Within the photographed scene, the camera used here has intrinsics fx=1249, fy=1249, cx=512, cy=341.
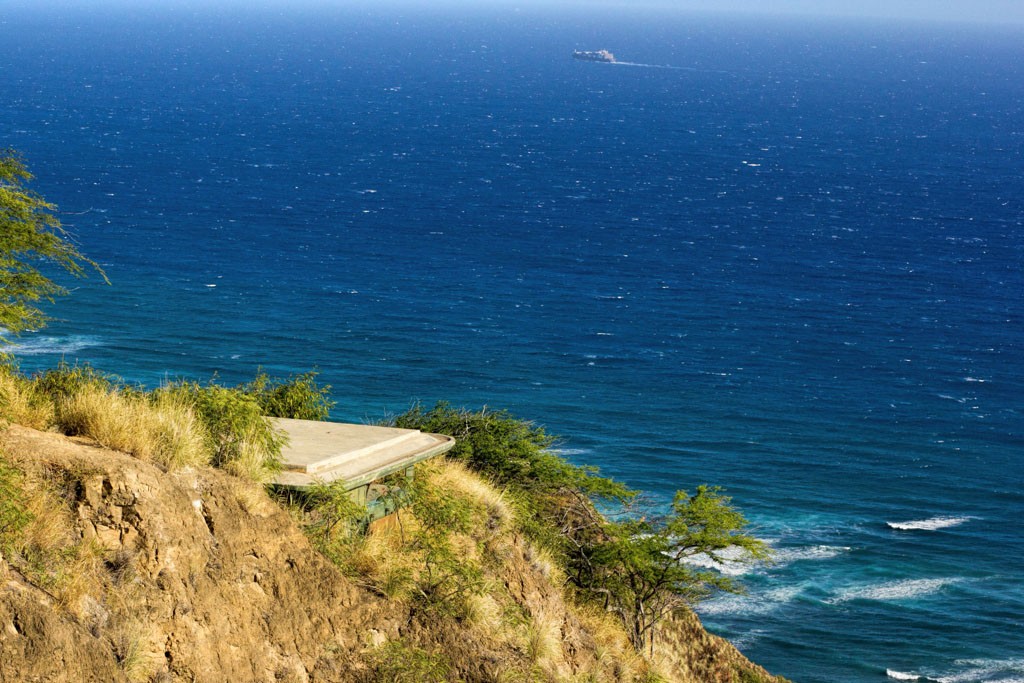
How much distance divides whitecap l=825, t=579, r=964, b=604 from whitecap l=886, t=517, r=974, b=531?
5799 mm

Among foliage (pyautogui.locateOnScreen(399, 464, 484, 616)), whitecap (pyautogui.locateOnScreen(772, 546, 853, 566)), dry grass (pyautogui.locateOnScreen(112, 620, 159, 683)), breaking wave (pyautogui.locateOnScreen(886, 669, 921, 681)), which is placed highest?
dry grass (pyautogui.locateOnScreen(112, 620, 159, 683))

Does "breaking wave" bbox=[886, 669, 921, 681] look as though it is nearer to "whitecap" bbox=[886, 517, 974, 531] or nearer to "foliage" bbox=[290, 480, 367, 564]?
"whitecap" bbox=[886, 517, 974, 531]

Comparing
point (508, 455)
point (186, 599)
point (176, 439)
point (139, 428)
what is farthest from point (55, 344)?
point (186, 599)

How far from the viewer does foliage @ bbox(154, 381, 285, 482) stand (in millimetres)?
16297

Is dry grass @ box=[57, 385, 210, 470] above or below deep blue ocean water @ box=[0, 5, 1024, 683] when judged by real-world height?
above

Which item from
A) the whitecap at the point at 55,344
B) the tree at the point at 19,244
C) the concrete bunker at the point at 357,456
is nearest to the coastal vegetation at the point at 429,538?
the concrete bunker at the point at 357,456

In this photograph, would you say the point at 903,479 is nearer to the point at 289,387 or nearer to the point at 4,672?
the point at 289,387

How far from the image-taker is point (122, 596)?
13.1 meters

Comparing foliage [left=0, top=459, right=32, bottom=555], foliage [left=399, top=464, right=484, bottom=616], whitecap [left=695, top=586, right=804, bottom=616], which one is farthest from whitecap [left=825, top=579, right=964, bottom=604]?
foliage [left=0, top=459, right=32, bottom=555]

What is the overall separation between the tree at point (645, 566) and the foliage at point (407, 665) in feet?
26.0

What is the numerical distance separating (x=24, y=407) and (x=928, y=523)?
52.5m

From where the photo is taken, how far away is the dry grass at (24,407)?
15.6 metres

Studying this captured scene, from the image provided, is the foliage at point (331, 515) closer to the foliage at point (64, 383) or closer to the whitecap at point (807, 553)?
the foliage at point (64, 383)

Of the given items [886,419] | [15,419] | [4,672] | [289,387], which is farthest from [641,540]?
[886,419]
